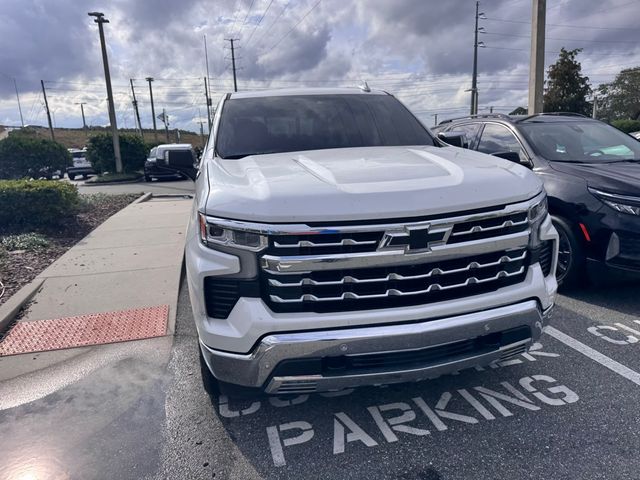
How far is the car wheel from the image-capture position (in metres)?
4.59

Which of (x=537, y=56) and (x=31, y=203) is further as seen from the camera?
(x=537, y=56)

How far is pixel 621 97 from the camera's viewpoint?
152 ft

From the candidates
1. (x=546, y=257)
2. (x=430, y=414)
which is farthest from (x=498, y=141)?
(x=430, y=414)

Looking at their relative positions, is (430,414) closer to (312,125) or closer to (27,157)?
(312,125)

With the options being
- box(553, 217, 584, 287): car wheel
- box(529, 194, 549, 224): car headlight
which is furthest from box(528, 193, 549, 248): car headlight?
box(553, 217, 584, 287): car wheel

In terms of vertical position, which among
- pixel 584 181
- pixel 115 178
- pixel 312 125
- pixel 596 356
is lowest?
pixel 115 178

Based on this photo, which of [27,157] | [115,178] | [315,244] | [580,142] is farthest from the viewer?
[27,157]

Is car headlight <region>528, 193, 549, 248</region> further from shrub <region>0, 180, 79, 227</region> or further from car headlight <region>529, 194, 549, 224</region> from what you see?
shrub <region>0, 180, 79, 227</region>

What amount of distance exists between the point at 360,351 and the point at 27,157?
1055 inches

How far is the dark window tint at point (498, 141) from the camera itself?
555 centimetres

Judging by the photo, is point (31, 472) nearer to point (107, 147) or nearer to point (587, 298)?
point (587, 298)

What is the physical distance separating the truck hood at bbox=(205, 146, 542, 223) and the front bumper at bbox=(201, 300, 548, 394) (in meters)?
0.56

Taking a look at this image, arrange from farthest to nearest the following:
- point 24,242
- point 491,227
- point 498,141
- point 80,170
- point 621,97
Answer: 1. point 621,97
2. point 80,170
3. point 24,242
4. point 498,141
5. point 491,227

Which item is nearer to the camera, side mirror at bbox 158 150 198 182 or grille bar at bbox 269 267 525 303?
grille bar at bbox 269 267 525 303
